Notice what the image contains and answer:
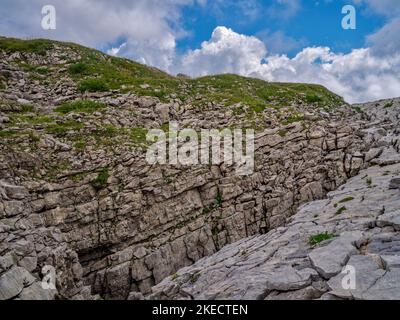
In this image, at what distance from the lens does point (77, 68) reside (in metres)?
38.1

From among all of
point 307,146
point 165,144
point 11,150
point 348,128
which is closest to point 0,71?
point 11,150

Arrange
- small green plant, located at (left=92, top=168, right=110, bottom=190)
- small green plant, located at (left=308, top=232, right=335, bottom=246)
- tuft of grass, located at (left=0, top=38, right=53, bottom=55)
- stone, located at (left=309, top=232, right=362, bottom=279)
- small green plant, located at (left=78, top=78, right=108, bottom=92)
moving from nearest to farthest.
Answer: stone, located at (left=309, top=232, right=362, bottom=279)
small green plant, located at (left=308, top=232, right=335, bottom=246)
small green plant, located at (left=92, top=168, right=110, bottom=190)
small green plant, located at (left=78, top=78, right=108, bottom=92)
tuft of grass, located at (left=0, top=38, right=53, bottom=55)

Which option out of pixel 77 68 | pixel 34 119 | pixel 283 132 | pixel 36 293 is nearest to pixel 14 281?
pixel 36 293

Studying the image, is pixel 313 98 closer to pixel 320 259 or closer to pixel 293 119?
pixel 293 119

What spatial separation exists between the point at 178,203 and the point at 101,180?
5798mm

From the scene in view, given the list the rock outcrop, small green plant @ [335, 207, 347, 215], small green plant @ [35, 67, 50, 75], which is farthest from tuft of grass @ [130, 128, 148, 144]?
small green plant @ [35, 67, 50, 75]

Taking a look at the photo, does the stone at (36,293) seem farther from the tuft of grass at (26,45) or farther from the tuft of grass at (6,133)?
the tuft of grass at (26,45)

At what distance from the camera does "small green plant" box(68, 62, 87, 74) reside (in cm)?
3790

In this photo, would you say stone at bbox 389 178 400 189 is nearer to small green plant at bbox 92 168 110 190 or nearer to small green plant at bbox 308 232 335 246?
small green plant at bbox 308 232 335 246

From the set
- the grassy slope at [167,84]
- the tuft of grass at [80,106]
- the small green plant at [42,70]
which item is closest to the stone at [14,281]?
the tuft of grass at [80,106]

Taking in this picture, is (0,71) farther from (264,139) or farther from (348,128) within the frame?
(348,128)

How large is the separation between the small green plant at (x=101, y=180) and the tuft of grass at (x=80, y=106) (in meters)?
8.39

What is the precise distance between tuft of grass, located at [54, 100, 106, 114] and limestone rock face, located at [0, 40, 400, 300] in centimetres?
47

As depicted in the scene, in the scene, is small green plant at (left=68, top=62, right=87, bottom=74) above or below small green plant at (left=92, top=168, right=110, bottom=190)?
above
